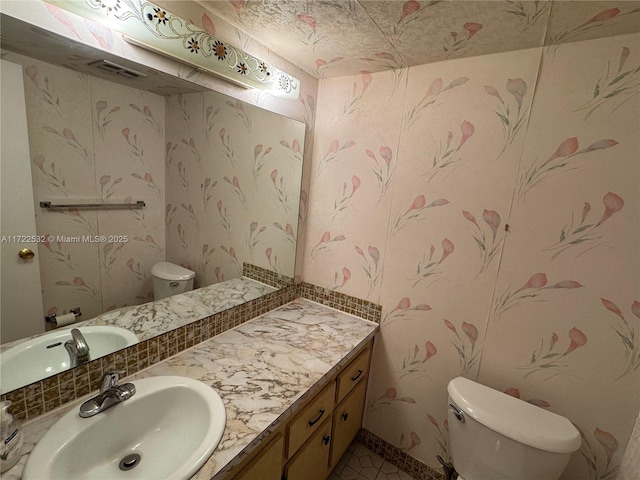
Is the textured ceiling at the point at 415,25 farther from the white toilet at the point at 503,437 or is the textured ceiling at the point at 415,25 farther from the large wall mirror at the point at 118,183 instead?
the white toilet at the point at 503,437

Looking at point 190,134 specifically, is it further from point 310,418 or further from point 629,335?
point 629,335

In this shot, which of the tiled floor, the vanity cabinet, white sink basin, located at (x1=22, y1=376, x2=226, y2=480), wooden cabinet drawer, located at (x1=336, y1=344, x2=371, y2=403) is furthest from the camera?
the tiled floor

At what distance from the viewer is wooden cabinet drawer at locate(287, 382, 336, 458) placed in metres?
1.07

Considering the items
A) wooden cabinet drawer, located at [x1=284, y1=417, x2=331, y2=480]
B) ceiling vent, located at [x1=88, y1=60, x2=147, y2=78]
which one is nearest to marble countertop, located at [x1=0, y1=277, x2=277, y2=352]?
wooden cabinet drawer, located at [x1=284, y1=417, x2=331, y2=480]

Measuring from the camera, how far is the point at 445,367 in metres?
1.43

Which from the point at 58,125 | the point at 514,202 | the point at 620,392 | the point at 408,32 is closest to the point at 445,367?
the point at 620,392

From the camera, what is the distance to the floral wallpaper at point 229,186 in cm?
114

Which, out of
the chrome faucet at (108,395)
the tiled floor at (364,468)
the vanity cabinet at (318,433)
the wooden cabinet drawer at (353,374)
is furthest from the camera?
the tiled floor at (364,468)

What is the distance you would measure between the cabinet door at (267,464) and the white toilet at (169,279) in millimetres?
658

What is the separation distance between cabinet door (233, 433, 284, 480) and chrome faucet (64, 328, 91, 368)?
0.57 metres

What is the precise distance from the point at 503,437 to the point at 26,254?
5.39 ft

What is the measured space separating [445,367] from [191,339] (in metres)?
1.17

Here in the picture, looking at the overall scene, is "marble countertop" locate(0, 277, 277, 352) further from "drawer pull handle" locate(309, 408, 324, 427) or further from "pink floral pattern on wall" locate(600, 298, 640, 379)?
"pink floral pattern on wall" locate(600, 298, 640, 379)

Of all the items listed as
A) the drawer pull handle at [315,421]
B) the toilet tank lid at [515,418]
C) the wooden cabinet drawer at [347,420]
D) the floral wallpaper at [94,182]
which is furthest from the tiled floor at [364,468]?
the floral wallpaper at [94,182]
